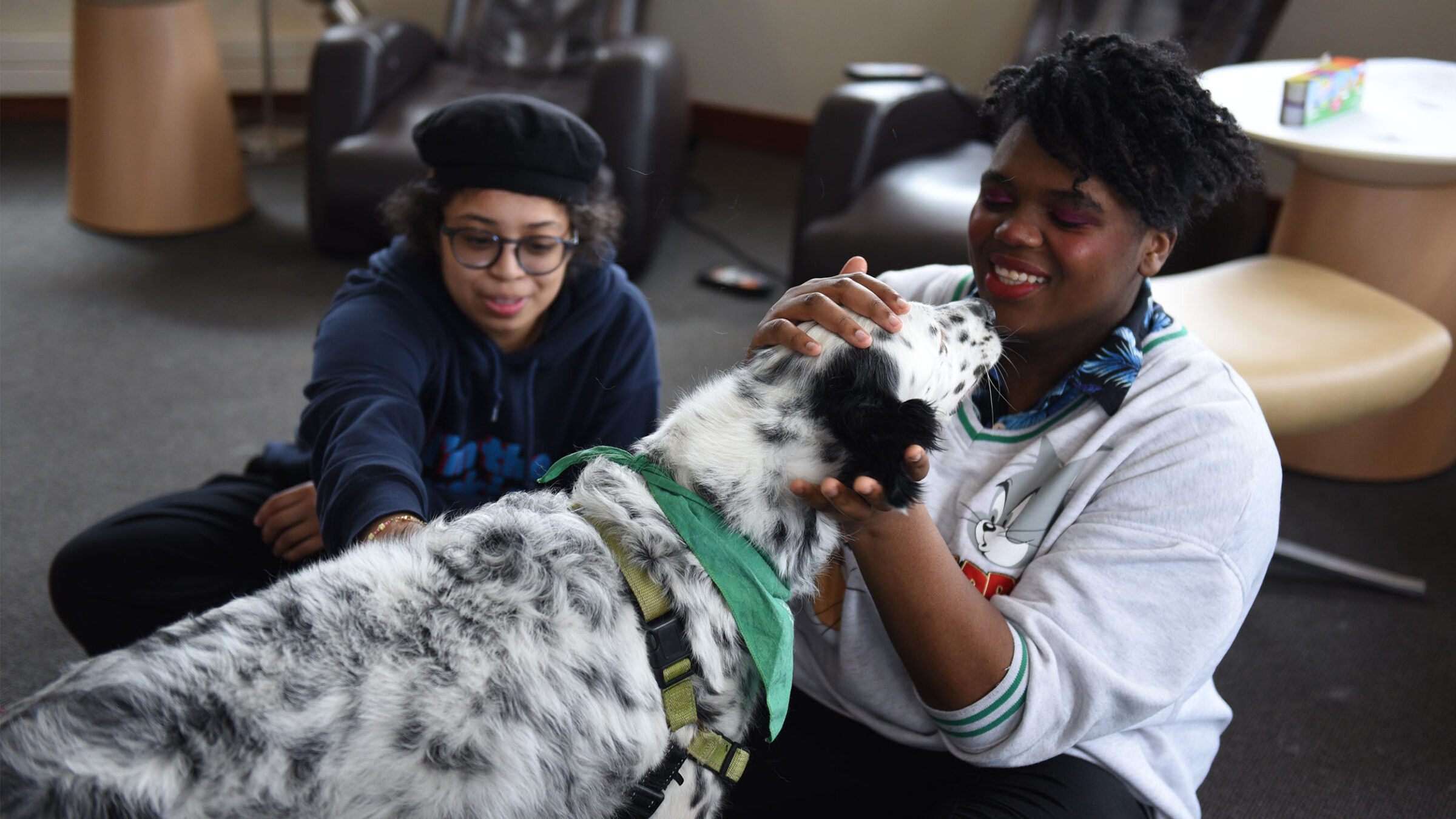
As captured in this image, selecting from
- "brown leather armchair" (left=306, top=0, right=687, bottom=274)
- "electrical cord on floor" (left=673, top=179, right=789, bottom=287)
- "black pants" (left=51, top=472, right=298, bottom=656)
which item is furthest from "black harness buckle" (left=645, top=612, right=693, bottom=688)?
"electrical cord on floor" (left=673, top=179, right=789, bottom=287)

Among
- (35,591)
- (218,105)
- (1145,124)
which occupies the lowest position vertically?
(35,591)

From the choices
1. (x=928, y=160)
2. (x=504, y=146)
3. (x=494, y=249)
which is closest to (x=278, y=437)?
(x=494, y=249)

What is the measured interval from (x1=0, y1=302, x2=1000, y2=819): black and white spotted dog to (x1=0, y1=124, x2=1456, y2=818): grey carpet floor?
52.8 inches

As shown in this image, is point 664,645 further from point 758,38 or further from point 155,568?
point 758,38

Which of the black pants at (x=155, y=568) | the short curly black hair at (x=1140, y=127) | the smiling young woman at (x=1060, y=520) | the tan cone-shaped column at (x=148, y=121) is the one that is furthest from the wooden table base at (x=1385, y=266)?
the tan cone-shaped column at (x=148, y=121)

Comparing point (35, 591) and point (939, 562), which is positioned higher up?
point (939, 562)

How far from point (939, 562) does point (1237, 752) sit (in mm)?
1341

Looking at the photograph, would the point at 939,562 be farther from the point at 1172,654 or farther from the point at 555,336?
the point at 555,336

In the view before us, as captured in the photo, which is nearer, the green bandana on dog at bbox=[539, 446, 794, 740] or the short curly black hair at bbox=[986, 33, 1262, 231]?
the green bandana on dog at bbox=[539, 446, 794, 740]

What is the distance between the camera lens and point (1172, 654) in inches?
52.4

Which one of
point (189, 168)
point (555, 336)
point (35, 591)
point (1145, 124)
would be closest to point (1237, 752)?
point (1145, 124)

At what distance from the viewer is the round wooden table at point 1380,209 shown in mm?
2641

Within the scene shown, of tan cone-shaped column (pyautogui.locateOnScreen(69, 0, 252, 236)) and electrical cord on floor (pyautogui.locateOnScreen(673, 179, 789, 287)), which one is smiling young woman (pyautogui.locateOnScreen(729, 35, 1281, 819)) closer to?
electrical cord on floor (pyautogui.locateOnScreen(673, 179, 789, 287))

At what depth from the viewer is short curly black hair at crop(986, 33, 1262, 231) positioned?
1.40 meters
